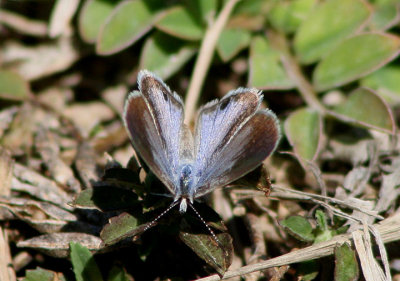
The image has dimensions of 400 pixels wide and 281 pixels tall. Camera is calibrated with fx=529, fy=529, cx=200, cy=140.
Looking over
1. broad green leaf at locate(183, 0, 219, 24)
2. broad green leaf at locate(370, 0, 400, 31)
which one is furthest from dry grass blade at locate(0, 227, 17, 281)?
broad green leaf at locate(370, 0, 400, 31)

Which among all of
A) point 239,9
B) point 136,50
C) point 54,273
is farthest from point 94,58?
point 54,273

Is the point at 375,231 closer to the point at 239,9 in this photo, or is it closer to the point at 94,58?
the point at 239,9

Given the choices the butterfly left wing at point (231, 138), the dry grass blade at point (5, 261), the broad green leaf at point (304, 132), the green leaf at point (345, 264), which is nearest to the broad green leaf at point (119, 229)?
the butterfly left wing at point (231, 138)

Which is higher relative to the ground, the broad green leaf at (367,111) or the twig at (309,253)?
the broad green leaf at (367,111)

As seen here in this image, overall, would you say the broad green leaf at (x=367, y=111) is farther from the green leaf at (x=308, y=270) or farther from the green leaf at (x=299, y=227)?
the green leaf at (x=308, y=270)

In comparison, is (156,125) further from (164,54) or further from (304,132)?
(164,54)

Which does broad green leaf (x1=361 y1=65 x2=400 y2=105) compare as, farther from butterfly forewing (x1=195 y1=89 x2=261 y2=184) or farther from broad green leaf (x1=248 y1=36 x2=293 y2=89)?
butterfly forewing (x1=195 y1=89 x2=261 y2=184)
